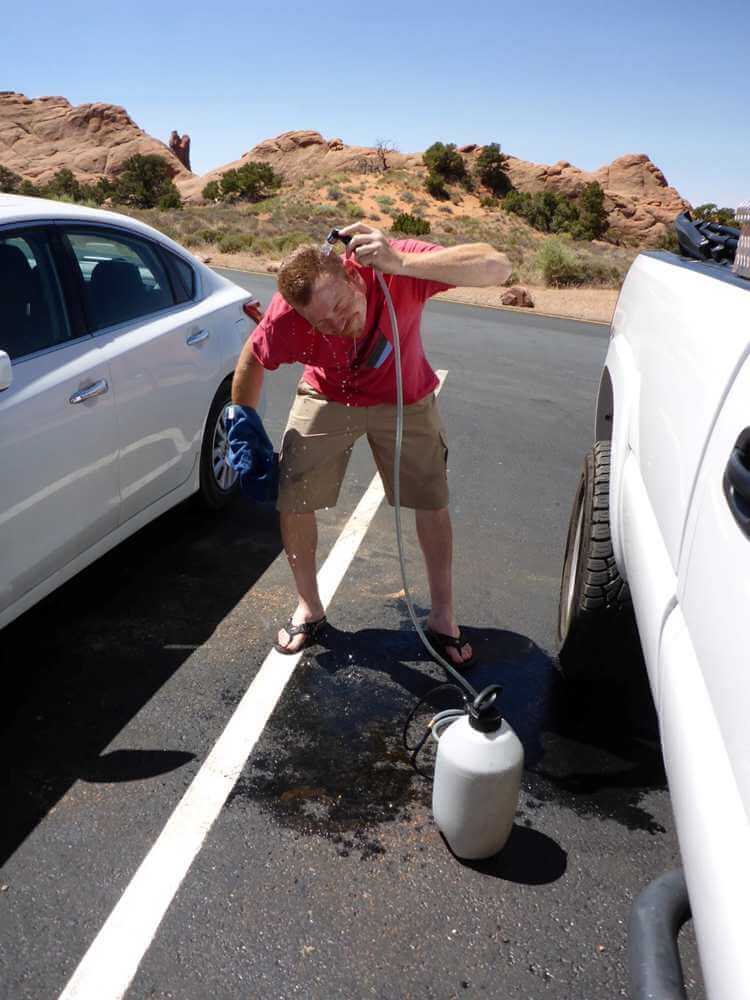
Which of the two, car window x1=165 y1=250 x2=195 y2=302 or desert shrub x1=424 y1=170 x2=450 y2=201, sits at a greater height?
car window x1=165 y1=250 x2=195 y2=302

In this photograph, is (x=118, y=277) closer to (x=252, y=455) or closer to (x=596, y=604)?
(x=252, y=455)

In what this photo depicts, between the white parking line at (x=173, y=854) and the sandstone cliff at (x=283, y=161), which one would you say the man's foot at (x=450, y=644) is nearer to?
the white parking line at (x=173, y=854)

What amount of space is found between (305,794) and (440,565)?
3.70 ft

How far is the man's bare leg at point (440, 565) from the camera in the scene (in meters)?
3.52

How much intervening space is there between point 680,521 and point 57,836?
6.46ft

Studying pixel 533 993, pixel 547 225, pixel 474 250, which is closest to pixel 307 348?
pixel 474 250

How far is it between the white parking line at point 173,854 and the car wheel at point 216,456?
4.25ft

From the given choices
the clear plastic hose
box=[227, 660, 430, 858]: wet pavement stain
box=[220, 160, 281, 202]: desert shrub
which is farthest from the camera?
box=[220, 160, 281, 202]: desert shrub

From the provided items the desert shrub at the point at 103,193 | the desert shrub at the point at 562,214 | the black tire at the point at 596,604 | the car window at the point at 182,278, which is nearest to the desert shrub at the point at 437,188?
the desert shrub at the point at 562,214

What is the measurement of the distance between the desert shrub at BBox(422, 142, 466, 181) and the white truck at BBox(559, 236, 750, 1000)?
57.3 m

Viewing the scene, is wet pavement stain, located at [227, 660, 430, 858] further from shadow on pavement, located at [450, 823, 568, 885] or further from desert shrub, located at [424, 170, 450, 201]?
desert shrub, located at [424, 170, 450, 201]

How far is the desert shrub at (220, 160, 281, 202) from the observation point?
180 ft

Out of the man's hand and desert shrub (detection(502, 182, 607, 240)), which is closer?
the man's hand

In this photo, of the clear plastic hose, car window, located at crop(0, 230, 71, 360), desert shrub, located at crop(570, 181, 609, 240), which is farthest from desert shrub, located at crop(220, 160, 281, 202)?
the clear plastic hose
